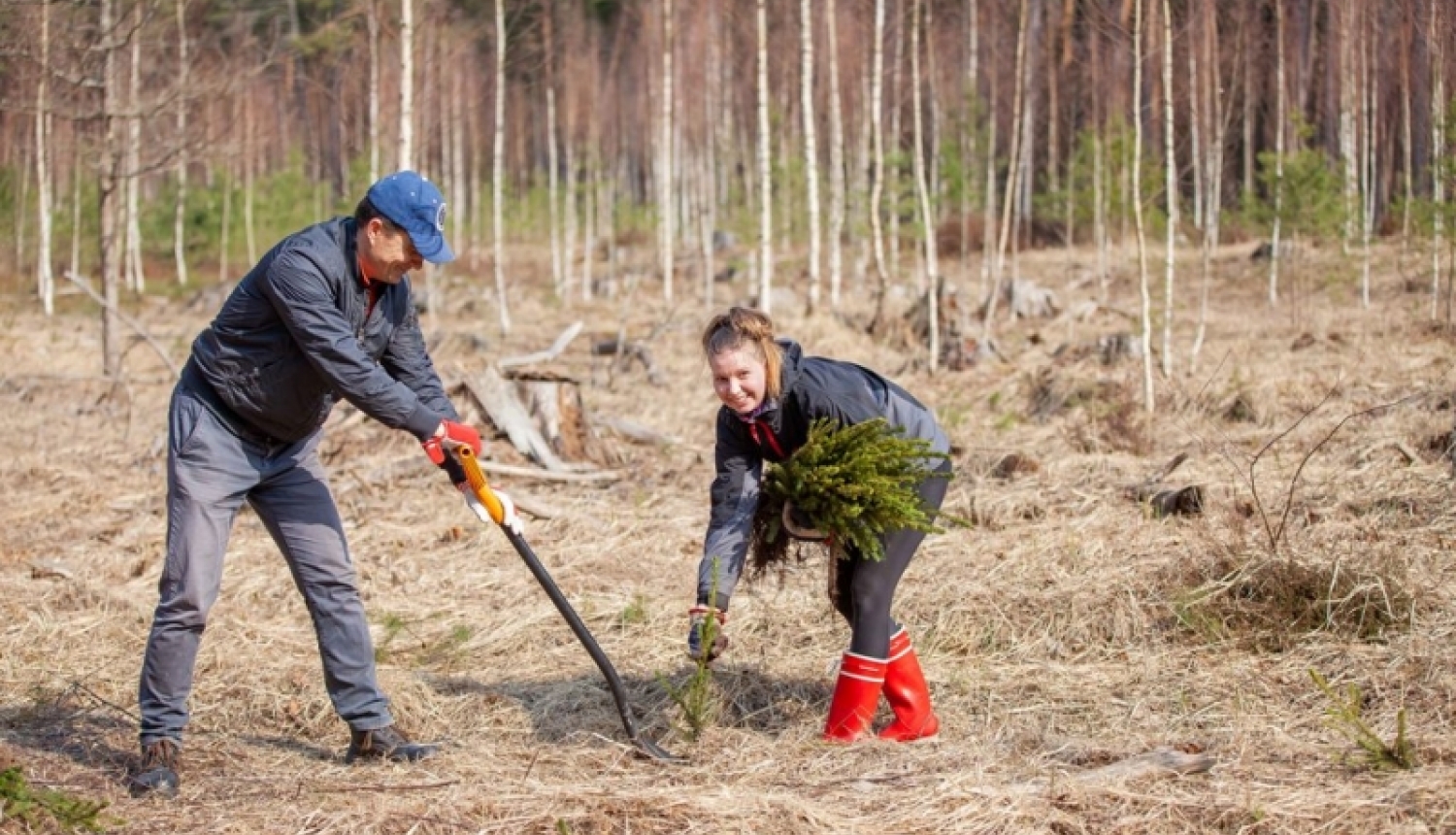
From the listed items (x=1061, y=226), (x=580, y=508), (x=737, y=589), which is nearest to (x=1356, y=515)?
(x=737, y=589)

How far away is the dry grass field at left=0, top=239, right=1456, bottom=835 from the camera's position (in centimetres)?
366

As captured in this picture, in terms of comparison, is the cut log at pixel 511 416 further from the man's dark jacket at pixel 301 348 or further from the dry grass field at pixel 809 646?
the man's dark jacket at pixel 301 348

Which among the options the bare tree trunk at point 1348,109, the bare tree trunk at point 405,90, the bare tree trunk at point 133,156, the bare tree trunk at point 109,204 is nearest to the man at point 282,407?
the bare tree trunk at point 405,90

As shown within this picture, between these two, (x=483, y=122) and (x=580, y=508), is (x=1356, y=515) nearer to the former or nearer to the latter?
(x=580, y=508)

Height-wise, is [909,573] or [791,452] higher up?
[791,452]

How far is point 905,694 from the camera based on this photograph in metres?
4.30

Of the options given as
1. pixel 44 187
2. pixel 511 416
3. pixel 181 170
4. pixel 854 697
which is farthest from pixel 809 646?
pixel 181 170

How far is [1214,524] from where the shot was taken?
614 centimetres

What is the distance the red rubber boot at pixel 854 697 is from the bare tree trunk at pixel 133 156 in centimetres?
1016

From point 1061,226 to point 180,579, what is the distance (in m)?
28.6

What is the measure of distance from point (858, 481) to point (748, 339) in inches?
21.4

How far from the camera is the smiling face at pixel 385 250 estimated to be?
13.0 ft

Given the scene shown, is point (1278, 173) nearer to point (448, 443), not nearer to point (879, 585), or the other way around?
point (879, 585)

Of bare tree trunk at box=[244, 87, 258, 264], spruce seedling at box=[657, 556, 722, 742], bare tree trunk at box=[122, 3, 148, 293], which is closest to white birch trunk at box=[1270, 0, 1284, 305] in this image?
bare tree trunk at box=[122, 3, 148, 293]
